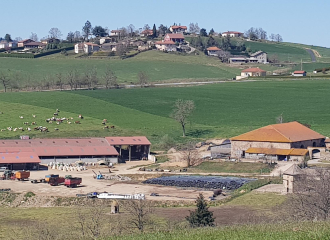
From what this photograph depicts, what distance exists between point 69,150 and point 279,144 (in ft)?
72.3

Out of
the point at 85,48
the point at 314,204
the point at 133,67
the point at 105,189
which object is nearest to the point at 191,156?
the point at 105,189

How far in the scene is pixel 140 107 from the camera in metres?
100

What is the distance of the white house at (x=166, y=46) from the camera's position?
7047 inches

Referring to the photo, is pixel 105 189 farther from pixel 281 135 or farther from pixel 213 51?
pixel 213 51

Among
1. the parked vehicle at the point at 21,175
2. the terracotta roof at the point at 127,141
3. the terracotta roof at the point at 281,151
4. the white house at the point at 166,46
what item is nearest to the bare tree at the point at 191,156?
the terracotta roof at the point at 127,141

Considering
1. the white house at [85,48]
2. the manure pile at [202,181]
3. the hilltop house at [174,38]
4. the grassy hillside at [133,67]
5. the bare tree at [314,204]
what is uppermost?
the hilltop house at [174,38]

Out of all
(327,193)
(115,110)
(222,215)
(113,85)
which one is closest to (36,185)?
(222,215)

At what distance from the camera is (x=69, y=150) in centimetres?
7175

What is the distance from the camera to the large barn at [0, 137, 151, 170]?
67188mm

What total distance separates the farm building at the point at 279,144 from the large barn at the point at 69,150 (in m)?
10.7

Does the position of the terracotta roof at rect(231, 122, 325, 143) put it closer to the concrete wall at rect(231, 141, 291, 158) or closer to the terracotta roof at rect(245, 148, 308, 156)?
the concrete wall at rect(231, 141, 291, 158)

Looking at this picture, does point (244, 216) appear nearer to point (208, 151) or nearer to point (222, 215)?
point (222, 215)

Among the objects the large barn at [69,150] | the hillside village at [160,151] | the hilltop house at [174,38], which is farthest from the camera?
A: the hilltop house at [174,38]

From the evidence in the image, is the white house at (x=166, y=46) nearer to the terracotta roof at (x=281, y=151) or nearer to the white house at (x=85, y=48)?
the white house at (x=85, y=48)
